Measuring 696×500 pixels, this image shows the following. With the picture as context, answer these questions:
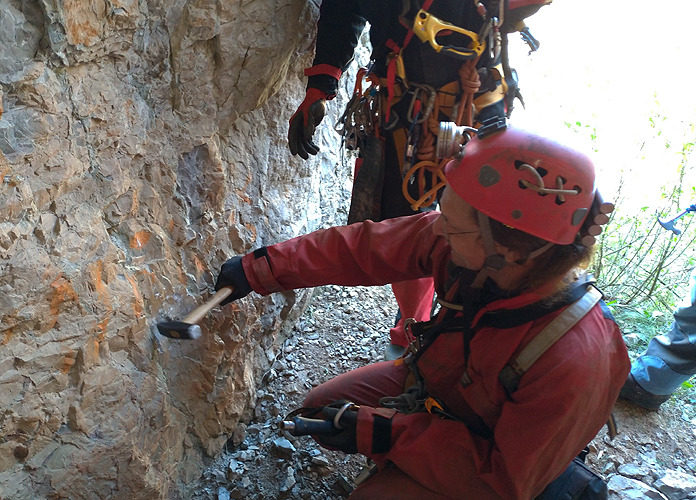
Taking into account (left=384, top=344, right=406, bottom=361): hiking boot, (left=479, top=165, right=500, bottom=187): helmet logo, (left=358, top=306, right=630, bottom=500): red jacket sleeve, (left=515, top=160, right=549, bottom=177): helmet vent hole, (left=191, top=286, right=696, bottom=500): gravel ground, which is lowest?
(left=191, top=286, right=696, bottom=500): gravel ground

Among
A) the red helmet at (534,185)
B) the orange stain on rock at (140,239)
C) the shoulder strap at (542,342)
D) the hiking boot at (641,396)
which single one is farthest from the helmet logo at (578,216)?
the hiking boot at (641,396)

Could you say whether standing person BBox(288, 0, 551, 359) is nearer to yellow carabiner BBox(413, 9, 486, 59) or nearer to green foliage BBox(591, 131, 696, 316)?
yellow carabiner BBox(413, 9, 486, 59)

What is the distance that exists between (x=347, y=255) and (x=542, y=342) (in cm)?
78

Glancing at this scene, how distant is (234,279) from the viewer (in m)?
1.97

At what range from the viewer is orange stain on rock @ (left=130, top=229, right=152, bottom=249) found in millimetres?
1769

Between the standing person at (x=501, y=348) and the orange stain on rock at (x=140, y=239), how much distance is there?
376mm

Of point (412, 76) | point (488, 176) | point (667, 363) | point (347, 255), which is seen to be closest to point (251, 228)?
point (347, 255)

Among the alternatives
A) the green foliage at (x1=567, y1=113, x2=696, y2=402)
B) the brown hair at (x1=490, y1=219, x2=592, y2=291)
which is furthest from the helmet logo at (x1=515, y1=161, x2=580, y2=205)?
the green foliage at (x1=567, y1=113, x2=696, y2=402)

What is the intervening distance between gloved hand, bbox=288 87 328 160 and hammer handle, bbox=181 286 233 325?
85cm

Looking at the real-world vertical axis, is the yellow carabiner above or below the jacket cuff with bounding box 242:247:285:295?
above

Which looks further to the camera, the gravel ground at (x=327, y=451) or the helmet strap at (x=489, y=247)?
the gravel ground at (x=327, y=451)

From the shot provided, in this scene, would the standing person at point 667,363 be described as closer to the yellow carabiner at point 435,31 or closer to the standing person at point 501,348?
the standing person at point 501,348

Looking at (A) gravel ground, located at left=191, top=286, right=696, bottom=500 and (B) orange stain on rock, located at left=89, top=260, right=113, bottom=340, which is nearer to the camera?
(B) orange stain on rock, located at left=89, top=260, right=113, bottom=340

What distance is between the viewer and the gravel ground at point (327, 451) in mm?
2297
